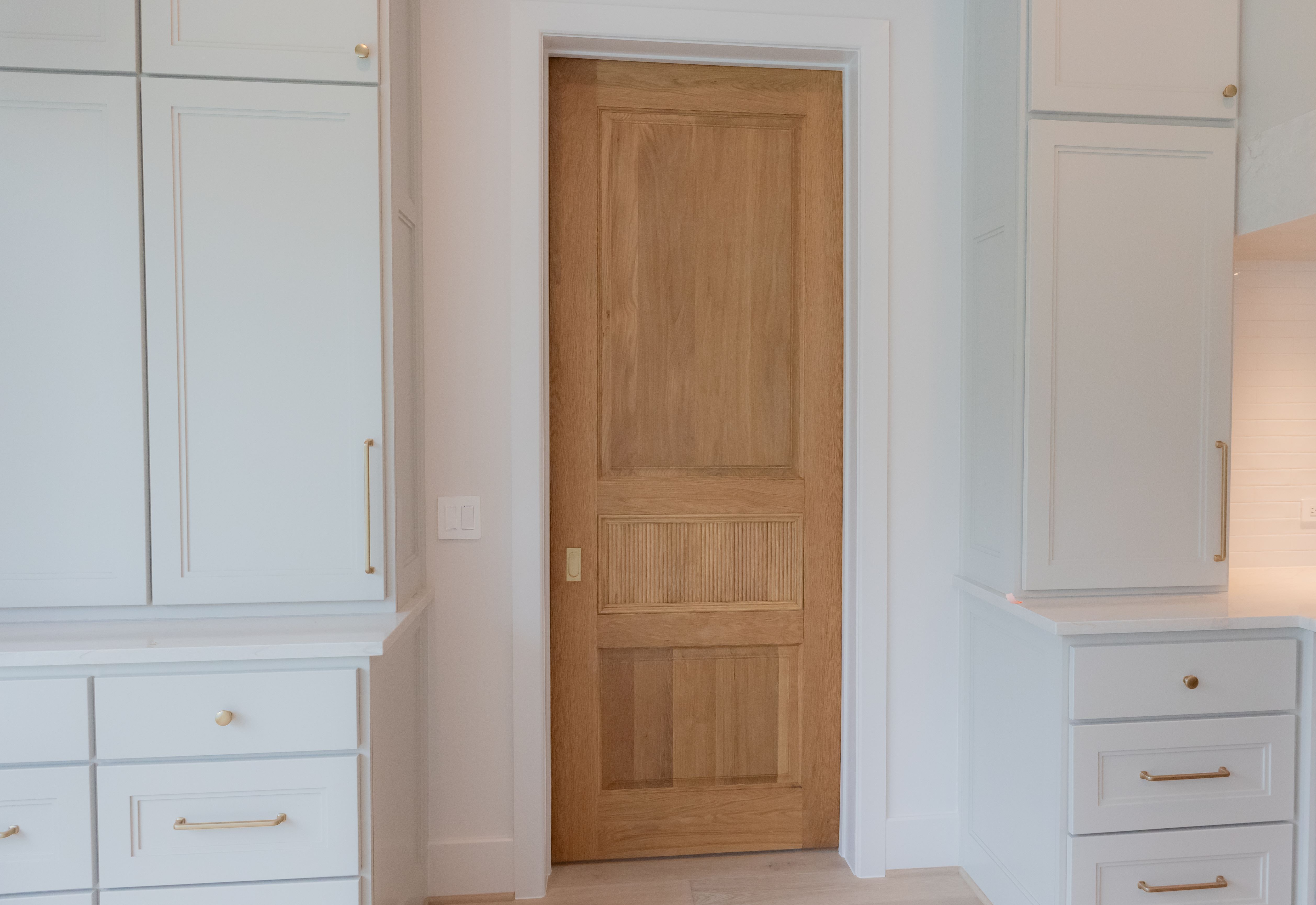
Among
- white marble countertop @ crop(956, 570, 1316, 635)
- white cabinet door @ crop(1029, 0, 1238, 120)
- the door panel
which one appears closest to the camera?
white marble countertop @ crop(956, 570, 1316, 635)

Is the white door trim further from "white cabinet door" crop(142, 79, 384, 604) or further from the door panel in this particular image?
"white cabinet door" crop(142, 79, 384, 604)

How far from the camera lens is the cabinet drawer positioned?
5.44 ft

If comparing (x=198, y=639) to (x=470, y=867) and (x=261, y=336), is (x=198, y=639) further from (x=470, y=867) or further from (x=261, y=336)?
(x=470, y=867)

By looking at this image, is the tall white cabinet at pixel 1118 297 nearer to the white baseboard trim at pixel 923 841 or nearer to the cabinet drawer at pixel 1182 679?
the cabinet drawer at pixel 1182 679

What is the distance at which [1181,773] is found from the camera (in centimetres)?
169

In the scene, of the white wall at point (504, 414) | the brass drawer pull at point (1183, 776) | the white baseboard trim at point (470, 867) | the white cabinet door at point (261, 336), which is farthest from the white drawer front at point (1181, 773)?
the white cabinet door at point (261, 336)

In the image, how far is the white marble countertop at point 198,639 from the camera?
54.9 inches

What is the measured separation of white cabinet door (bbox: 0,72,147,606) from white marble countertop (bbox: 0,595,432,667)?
96 millimetres

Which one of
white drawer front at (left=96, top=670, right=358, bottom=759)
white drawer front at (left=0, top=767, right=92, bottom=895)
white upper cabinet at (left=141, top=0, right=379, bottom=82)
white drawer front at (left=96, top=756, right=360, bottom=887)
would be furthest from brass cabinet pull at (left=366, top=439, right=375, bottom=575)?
white upper cabinet at (left=141, top=0, right=379, bottom=82)

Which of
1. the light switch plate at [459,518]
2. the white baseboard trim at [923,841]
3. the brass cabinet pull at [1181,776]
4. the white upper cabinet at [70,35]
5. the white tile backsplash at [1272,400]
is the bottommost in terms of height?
the white baseboard trim at [923,841]

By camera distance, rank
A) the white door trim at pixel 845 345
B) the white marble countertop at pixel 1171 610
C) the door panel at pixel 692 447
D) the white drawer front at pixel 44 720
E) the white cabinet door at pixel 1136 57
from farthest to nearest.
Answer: the door panel at pixel 692 447 < the white door trim at pixel 845 345 < the white cabinet door at pixel 1136 57 < the white marble countertop at pixel 1171 610 < the white drawer front at pixel 44 720

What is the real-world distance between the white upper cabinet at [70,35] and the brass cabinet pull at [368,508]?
93 cm

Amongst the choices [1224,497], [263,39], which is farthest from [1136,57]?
[263,39]

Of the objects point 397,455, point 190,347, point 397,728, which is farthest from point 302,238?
point 397,728
